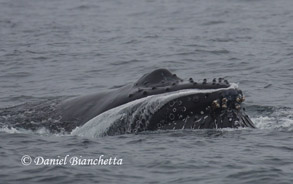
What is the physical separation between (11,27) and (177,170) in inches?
1011

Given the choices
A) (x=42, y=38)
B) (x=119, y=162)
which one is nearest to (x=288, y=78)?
(x=119, y=162)

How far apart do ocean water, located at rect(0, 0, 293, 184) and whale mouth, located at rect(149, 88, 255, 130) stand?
178mm

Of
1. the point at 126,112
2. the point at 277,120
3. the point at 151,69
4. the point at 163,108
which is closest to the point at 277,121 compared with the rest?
the point at 277,120

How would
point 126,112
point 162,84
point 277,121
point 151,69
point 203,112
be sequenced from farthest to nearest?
point 151,69 < point 277,121 < point 162,84 < point 126,112 < point 203,112

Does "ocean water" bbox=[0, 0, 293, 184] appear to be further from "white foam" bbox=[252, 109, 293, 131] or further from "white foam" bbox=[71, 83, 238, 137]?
"white foam" bbox=[71, 83, 238, 137]

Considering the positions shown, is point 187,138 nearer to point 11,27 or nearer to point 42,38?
point 42,38

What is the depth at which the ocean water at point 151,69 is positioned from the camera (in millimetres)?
13492

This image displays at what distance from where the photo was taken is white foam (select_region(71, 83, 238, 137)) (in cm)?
1467

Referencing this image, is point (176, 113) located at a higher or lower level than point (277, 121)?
higher

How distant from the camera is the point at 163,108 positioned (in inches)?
580

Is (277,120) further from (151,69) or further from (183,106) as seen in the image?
(151,69)

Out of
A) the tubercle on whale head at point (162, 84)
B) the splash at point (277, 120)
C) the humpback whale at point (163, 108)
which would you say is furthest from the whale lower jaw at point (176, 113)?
the splash at point (277, 120)

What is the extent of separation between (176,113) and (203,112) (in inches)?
19.4

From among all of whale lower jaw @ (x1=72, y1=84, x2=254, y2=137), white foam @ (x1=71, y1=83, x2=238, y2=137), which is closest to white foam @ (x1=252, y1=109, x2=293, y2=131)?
whale lower jaw @ (x1=72, y1=84, x2=254, y2=137)
